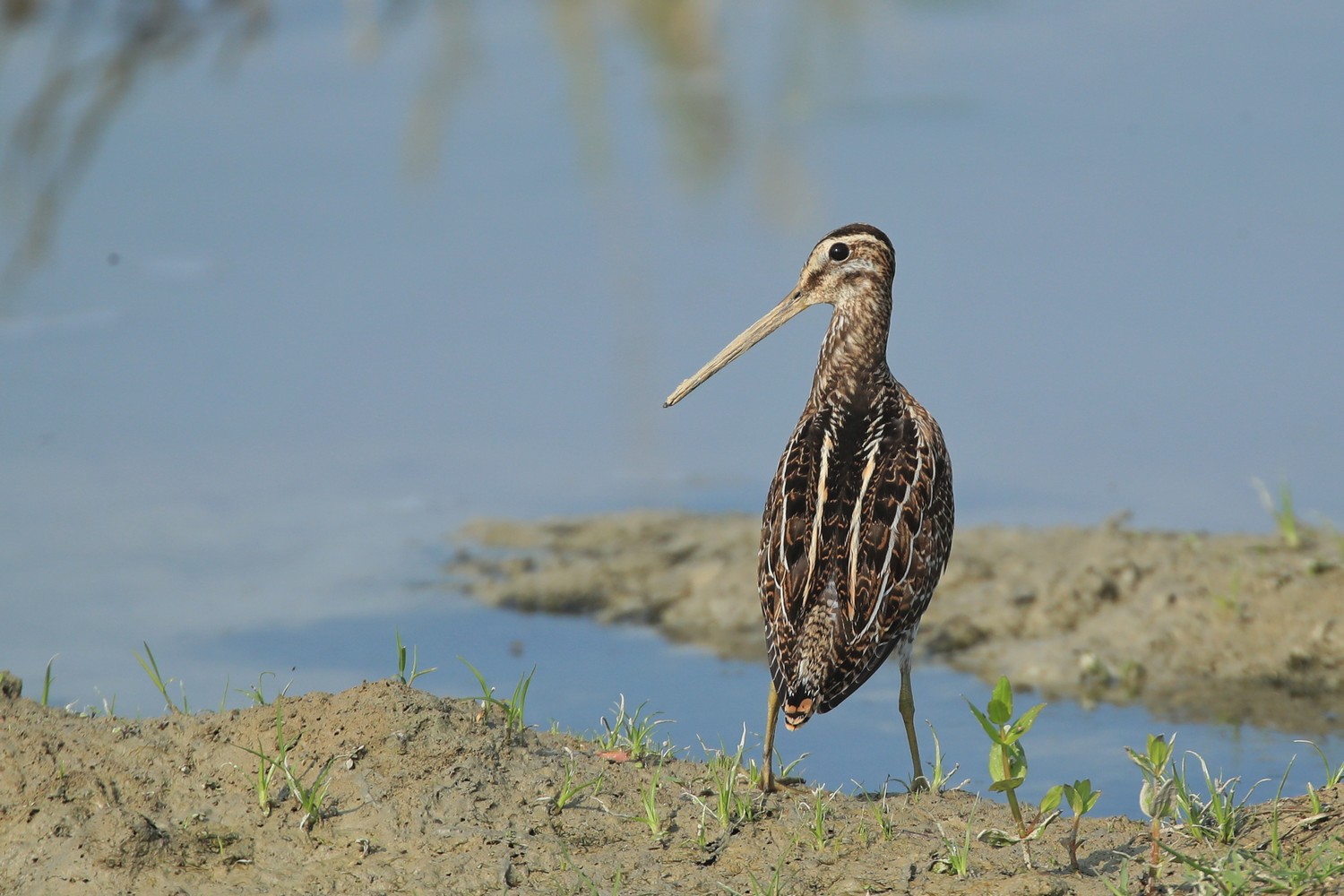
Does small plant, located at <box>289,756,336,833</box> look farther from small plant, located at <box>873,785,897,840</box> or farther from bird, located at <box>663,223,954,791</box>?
small plant, located at <box>873,785,897,840</box>

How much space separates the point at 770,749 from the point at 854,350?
1.57m

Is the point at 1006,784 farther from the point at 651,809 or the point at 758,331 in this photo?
the point at 758,331

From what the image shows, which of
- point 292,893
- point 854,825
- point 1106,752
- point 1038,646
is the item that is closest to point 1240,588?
point 1038,646

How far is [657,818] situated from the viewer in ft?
17.0

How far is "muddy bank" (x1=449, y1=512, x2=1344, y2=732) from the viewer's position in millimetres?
7379

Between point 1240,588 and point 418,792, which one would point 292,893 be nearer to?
point 418,792

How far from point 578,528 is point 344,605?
1.31 m

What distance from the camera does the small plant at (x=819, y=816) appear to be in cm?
511

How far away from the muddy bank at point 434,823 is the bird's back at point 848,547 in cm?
41

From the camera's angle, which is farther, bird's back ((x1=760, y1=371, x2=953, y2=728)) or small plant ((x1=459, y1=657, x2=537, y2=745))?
bird's back ((x1=760, y1=371, x2=953, y2=728))

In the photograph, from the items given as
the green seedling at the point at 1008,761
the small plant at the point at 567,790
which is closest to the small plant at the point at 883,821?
the green seedling at the point at 1008,761

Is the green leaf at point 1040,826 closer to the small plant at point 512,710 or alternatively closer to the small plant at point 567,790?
the small plant at point 567,790

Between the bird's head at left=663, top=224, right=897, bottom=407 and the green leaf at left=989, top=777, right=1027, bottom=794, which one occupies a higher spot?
the bird's head at left=663, top=224, right=897, bottom=407

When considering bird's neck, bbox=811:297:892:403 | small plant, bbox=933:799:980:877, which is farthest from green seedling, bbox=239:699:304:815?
bird's neck, bbox=811:297:892:403
